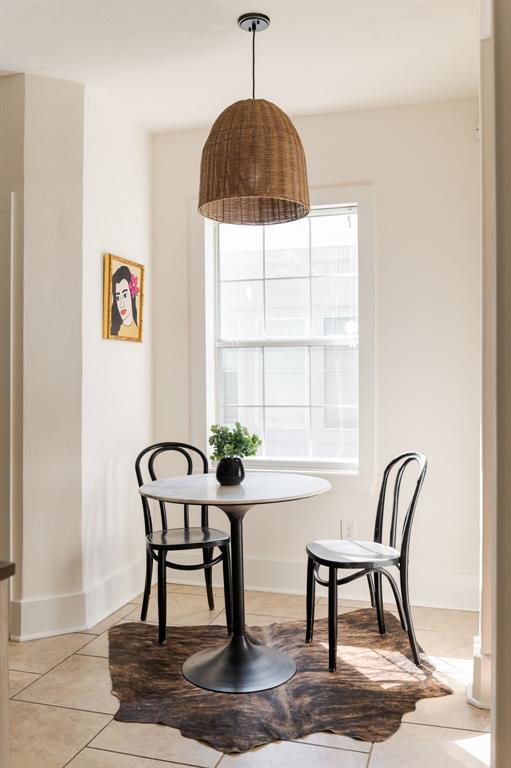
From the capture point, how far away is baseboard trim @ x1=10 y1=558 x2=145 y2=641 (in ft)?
10.2

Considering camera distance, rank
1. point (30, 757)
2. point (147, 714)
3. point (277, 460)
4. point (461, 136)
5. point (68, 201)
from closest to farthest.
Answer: point (30, 757)
point (147, 714)
point (68, 201)
point (461, 136)
point (277, 460)

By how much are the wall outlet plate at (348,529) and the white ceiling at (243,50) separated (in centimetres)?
237

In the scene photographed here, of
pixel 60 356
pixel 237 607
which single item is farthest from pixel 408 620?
pixel 60 356

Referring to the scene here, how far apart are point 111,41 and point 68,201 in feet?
2.56

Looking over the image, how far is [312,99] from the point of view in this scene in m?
3.55

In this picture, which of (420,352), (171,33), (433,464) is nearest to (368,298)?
(420,352)

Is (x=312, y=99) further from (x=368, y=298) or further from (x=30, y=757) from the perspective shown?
(x=30, y=757)

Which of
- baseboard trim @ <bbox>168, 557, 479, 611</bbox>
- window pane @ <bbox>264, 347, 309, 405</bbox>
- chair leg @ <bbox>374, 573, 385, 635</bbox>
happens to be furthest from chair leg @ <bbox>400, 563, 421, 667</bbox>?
window pane @ <bbox>264, 347, 309, 405</bbox>

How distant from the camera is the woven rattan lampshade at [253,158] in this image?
236cm

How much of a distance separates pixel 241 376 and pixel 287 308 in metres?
0.51

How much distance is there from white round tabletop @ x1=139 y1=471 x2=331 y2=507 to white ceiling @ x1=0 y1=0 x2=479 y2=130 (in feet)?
6.52

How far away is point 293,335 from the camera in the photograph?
12.8 feet

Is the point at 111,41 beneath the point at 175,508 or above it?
above

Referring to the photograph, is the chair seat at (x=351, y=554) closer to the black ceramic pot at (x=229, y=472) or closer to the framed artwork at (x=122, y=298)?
the black ceramic pot at (x=229, y=472)
